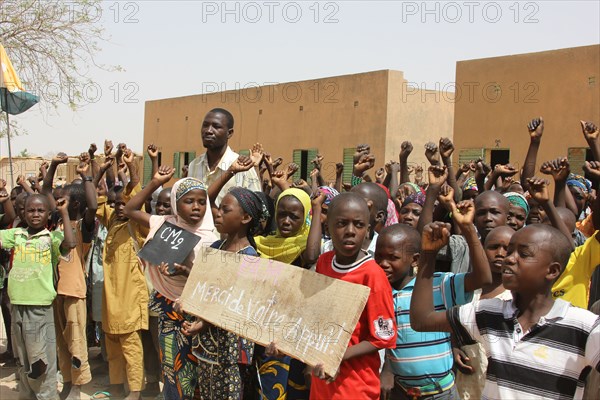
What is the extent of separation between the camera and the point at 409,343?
361 centimetres

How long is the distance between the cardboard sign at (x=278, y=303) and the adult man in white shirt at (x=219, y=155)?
1.08 metres

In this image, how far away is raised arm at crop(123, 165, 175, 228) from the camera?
4.62 m

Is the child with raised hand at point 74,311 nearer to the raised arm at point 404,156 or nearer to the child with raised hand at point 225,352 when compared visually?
the child with raised hand at point 225,352

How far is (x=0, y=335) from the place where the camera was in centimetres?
860

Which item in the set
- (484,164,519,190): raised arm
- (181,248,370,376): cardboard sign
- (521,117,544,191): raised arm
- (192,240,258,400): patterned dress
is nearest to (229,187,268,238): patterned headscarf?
(181,248,370,376): cardboard sign

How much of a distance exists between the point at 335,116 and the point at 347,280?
16.7m

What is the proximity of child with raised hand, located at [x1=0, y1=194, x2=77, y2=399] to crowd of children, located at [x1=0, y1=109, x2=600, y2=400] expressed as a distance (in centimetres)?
1

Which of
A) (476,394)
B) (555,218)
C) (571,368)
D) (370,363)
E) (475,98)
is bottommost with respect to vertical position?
(476,394)

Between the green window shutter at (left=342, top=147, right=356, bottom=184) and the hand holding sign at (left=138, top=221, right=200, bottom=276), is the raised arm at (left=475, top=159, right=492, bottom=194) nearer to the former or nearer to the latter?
the hand holding sign at (left=138, top=221, right=200, bottom=276)

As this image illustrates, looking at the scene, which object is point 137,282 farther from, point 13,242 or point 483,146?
point 483,146

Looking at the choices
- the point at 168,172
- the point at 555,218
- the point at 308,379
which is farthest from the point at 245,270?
the point at 555,218

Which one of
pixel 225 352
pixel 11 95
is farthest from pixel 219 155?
pixel 11 95

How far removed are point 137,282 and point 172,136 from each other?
20530mm

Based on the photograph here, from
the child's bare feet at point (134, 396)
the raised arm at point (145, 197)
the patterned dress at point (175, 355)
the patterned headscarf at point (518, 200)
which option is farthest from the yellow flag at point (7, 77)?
the patterned headscarf at point (518, 200)
